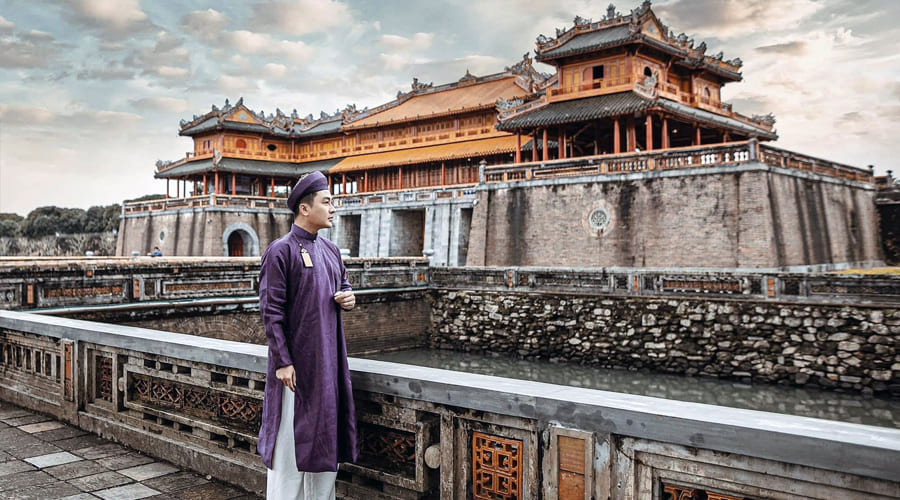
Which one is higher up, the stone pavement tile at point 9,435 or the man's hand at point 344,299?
the man's hand at point 344,299

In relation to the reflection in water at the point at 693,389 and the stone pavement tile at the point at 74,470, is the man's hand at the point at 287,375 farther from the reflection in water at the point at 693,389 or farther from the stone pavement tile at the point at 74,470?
the reflection in water at the point at 693,389

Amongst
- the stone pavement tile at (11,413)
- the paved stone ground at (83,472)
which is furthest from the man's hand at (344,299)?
the stone pavement tile at (11,413)

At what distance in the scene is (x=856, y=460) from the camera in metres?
2.30

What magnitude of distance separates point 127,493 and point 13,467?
1.11 m

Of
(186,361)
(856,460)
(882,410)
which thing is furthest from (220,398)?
(882,410)

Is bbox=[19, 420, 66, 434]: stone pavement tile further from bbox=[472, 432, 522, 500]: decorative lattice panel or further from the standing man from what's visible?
bbox=[472, 432, 522, 500]: decorative lattice panel

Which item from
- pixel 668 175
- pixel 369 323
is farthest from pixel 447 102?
pixel 369 323

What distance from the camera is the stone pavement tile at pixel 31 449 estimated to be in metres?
4.94

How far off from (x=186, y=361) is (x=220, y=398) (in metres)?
0.42

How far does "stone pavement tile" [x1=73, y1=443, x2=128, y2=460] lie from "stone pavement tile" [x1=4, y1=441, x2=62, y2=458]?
0.21 m

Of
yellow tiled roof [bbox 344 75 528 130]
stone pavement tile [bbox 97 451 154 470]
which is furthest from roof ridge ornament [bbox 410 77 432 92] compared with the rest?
stone pavement tile [bbox 97 451 154 470]

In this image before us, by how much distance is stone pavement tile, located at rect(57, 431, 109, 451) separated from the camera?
5.16 meters

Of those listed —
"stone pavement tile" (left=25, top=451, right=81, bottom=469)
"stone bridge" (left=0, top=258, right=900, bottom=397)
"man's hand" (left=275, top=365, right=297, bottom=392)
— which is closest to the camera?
"man's hand" (left=275, top=365, right=297, bottom=392)

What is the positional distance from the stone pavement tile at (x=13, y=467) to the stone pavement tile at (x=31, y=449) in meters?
0.16
